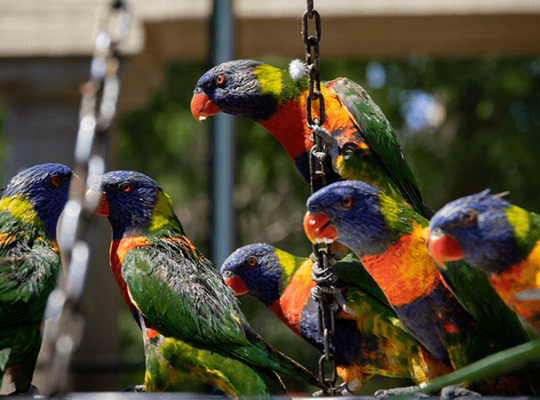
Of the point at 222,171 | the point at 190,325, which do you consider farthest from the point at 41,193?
the point at 222,171

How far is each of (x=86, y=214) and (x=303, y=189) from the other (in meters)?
4.87

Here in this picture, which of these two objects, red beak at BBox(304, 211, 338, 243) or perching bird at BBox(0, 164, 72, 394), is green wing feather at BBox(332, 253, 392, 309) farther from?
perching bird at BBox(0, 164, 72, 394)

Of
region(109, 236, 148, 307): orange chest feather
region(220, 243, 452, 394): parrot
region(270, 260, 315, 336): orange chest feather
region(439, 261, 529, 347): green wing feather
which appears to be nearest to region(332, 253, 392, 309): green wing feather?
region(220, 243, 452, 394): parrot

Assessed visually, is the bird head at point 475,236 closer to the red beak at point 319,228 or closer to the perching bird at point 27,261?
the red beak at point 319,228

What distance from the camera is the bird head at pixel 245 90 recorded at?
160 cm

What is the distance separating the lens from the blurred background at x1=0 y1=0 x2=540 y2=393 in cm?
308

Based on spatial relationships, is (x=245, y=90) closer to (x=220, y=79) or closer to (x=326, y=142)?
(x=220, y=79)

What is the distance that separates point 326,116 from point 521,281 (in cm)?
76

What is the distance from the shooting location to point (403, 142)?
566cm

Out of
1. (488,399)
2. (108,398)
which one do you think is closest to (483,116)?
Answer: (488,399)

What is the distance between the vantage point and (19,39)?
10.3 ft

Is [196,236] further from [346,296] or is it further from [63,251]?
[63,251]

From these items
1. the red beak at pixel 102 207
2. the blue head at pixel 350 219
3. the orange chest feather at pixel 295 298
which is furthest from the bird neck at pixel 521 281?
the red beak at pixel 102 207

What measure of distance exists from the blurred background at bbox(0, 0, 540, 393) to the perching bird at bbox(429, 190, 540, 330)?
831mm
